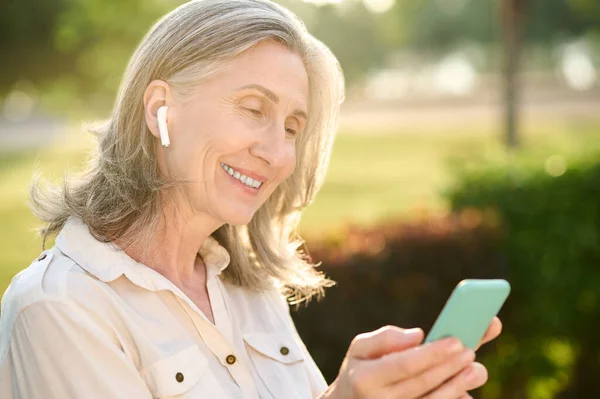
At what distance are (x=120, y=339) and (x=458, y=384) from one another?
89 centimetres

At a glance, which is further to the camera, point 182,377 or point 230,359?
point 230,359

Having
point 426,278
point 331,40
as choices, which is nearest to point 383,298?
point 426,278

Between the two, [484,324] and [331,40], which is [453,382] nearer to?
[484,324]

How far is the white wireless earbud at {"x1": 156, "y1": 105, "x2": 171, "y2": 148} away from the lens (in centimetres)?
235

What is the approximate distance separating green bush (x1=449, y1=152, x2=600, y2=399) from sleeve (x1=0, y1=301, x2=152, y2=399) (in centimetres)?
419

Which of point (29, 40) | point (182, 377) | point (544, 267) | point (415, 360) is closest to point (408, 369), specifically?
point (415, 360)

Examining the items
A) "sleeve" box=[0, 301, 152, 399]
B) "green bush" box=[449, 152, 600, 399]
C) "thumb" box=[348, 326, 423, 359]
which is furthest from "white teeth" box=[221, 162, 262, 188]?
"green bush" box=[449, 152, 600, 399]

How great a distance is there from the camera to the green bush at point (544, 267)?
603 cm

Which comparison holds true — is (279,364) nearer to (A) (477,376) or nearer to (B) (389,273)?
(A) (477,376)

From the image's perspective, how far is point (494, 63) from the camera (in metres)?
55.2

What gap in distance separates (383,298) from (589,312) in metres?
2.20

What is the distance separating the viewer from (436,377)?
1.67m

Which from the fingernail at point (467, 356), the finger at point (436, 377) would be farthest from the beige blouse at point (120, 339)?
the fingernail at point (467, 356)

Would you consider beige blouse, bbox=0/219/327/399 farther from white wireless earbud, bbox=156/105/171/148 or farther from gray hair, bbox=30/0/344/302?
white wireless earbud, bbox=156/105/171/148
